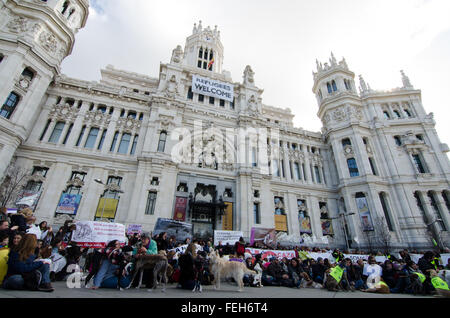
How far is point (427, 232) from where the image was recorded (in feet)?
79.9

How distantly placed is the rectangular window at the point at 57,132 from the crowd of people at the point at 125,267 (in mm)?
19032

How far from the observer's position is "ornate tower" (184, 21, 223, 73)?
45938 mm

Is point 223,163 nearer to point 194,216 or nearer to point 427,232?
point 194,216

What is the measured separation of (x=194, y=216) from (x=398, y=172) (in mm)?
29174

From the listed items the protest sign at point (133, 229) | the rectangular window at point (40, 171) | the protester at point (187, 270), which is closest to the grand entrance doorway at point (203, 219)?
the protest sign at point (133, 229)

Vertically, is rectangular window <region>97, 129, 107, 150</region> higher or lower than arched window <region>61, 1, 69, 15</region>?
lower

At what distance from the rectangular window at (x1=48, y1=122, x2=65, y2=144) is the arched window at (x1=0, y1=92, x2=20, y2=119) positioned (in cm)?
409

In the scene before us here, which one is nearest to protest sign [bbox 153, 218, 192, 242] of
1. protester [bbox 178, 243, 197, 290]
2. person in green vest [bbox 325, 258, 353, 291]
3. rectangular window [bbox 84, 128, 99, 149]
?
protester [bbox 178, 243, 197, 290]

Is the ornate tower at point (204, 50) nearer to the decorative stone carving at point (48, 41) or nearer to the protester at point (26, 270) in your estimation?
the decorative stone carving at point (48, 41)

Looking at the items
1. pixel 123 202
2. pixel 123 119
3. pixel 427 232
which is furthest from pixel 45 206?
pixel 427 232

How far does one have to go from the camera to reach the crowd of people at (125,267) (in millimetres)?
5301

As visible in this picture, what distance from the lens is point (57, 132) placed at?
80.2 ft

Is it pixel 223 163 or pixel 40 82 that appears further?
pixel 223 163

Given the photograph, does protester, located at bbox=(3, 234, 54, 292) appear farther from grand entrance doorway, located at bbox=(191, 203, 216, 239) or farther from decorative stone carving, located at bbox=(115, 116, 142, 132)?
decorative stone carving, located at bbox=(115, 116, 142, 132)
